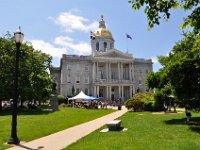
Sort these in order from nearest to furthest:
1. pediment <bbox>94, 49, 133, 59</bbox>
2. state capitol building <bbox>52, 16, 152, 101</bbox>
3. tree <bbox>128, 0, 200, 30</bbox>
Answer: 1. tree <bbox>128, 0, 200, 30</bbox>
2. state capitol building <bbox>52, 16, 152, 101</bbox>
3. pediment <bbox>94, 49, 133, 59</bbox>

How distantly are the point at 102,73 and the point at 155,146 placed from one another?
81.0 metres

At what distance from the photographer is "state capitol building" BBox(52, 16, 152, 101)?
88562mm

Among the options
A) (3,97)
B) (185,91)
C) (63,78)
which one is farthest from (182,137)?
(63,78)

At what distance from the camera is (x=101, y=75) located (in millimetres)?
92188

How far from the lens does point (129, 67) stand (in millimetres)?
94375

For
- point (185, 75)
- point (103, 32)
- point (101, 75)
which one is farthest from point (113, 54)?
point (185, 75)

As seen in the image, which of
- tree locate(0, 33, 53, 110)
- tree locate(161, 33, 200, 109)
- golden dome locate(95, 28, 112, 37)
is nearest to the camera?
tree locate(161, 33, 200, 109)

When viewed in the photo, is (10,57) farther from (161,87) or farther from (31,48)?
(161,87)

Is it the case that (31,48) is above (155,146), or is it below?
above

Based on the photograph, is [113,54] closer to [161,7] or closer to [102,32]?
[102,32]

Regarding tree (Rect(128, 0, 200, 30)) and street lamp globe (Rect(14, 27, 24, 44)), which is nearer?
tree (Rect(128, 0, 200, 30))

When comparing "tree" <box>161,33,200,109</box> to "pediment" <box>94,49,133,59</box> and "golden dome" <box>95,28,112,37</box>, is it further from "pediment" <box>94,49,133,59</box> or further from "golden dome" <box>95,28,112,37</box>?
"golden dome" <box>95,28,112,37</box>

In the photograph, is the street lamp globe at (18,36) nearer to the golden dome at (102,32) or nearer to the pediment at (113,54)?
the pediment at (113,54)

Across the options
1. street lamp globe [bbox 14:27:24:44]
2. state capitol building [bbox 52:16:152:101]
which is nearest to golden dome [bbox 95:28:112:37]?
state capitol building [bbox 52:16:152:101]
